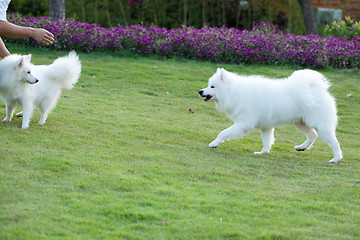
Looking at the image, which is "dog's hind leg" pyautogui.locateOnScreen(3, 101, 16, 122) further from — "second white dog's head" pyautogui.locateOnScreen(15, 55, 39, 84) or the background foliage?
the background foliage

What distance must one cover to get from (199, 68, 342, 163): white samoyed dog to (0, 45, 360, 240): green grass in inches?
14.6

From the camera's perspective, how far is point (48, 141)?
6520 millimetres

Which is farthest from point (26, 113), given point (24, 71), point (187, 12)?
point (187, 12)

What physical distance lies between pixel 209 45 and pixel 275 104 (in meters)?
6.26

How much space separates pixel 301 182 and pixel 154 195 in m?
1.98

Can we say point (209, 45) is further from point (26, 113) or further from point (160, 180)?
point (160, 180)

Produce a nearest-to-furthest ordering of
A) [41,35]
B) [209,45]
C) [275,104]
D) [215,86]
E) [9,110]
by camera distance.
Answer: [41,35]
[275,104]
[9,110]
[215,86]
[209,45]

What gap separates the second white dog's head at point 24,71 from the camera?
274 inches

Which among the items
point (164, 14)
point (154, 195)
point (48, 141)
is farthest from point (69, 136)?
point (164, 14)

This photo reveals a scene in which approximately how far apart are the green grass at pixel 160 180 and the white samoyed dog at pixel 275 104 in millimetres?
371

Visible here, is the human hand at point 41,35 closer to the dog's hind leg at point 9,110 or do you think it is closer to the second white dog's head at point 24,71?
the second white dog's head at point 24,71

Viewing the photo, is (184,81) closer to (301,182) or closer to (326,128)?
(326,128)

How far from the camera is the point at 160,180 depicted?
5570 mm

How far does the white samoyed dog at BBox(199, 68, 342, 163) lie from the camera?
7.13 metres
